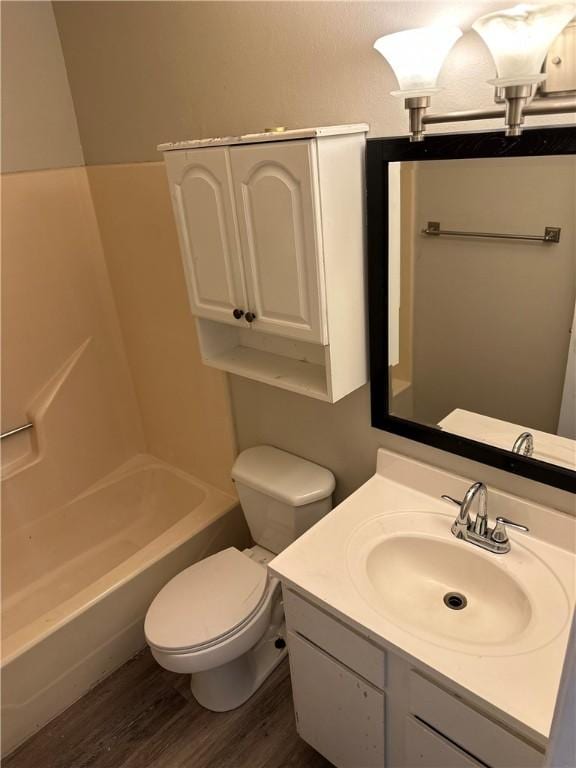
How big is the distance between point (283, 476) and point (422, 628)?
74 centimetres

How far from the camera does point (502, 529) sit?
1280 millimetres

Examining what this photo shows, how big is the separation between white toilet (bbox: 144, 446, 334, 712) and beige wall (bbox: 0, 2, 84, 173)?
134cm

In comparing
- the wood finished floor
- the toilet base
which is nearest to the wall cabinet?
the toilet base

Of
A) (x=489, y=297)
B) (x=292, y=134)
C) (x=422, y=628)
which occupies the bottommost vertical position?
(x=422, y=628)

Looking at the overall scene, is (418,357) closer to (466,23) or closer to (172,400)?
(466,23)

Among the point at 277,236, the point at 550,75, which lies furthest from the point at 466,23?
the point at 277,236

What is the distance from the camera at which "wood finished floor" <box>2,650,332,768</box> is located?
1629 millimetres

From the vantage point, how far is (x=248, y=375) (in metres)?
1.58

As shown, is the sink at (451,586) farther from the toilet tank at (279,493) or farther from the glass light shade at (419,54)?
the glass light shade at (419,54)

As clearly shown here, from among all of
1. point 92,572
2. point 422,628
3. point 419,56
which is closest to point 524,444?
point 422,628

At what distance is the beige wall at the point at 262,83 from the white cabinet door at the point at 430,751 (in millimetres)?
569

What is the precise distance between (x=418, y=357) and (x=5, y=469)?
1.66 meters

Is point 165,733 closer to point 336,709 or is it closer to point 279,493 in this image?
point 336,709

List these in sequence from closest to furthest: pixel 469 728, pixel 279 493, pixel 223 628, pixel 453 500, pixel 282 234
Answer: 1. pixel 469 728
2. pixel 282 234
3. pixel 453 500
4. pixel 223 628
5. pixel 279 493
